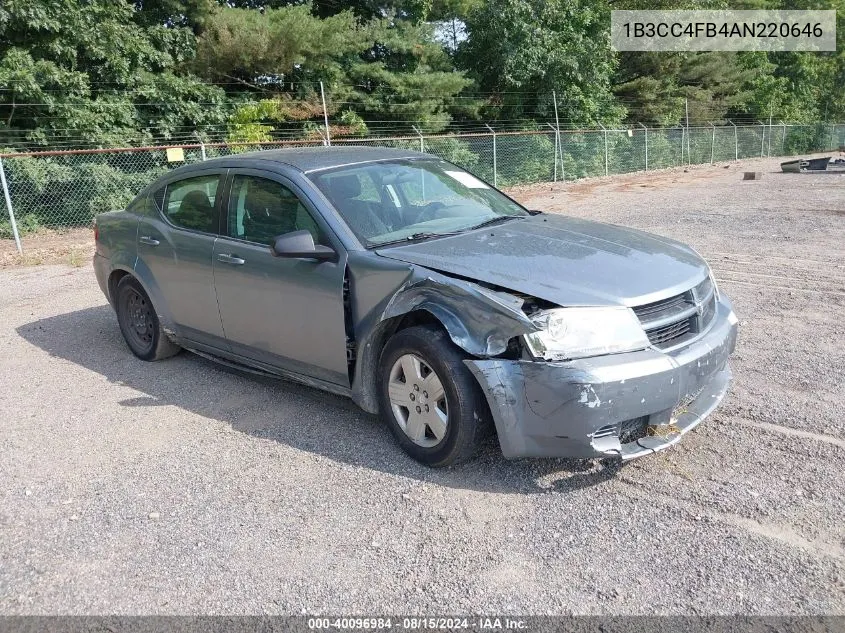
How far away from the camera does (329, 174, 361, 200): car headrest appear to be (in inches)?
167

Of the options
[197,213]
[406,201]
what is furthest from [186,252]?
[406,201]

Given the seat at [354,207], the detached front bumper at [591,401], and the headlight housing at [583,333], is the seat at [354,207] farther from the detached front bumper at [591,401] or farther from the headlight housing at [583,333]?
the headlight housing at [583,333]

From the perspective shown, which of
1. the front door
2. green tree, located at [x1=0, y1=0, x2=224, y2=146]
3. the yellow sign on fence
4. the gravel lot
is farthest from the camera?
green tree, located at [x1=0, y1=0, x2=224, y2=146]

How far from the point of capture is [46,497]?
3.66m

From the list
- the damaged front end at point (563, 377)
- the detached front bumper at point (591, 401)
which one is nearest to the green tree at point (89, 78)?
the damaged front end at point (563, 377)

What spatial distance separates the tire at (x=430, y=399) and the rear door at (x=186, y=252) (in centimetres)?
167

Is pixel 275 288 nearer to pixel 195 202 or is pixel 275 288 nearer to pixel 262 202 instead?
pixel 262 202

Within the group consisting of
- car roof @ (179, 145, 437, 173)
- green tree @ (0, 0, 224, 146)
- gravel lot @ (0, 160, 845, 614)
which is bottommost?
gravel lot @ (0, 160, 845, 614)

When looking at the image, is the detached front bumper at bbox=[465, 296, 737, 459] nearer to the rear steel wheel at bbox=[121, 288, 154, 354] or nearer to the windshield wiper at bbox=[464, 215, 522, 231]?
the windshield wiper at bbox=[464, 215, 522, 231]

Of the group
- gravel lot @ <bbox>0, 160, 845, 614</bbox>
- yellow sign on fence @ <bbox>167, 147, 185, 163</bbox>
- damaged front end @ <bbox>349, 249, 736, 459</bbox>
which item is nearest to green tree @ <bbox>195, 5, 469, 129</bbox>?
yellow sign on fence @ <bbox>167, 147, 185, 163</bbox>

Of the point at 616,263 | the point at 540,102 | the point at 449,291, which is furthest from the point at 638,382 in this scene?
the point at 540,102

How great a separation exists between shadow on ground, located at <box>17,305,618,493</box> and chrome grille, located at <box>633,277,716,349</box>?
0.74 metres

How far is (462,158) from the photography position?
20.1m

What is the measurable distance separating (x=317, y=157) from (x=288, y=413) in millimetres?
1686
